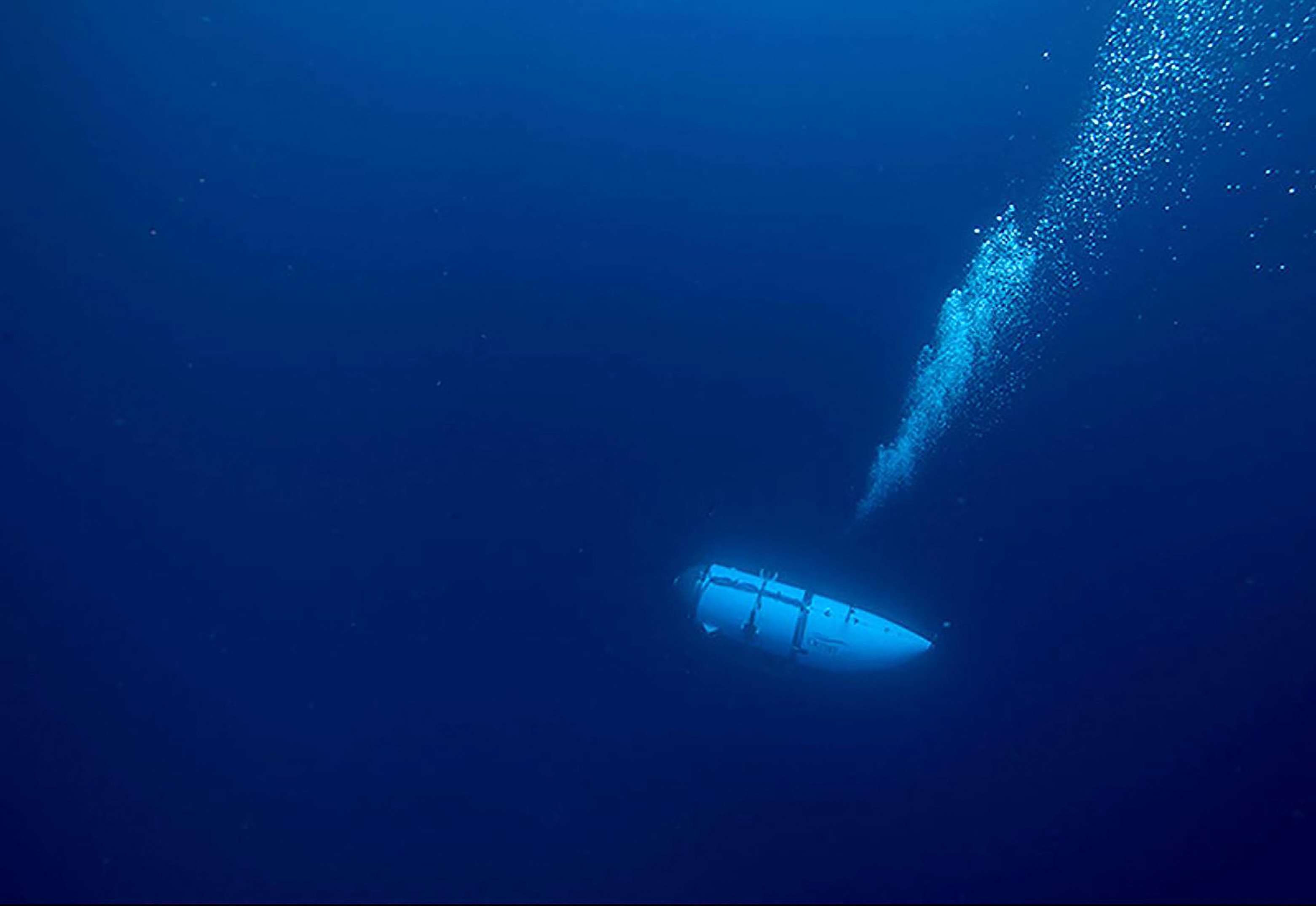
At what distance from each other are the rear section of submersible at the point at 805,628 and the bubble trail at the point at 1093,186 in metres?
3.39

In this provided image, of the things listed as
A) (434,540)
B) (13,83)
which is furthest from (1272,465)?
(13,83)

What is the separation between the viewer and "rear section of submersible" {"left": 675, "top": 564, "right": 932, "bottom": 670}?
32.9 ft

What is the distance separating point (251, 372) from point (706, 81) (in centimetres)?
978

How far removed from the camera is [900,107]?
43.3 feet

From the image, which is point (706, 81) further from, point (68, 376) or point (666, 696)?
point (68, 376)

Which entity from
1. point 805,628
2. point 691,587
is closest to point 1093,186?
point 805,628

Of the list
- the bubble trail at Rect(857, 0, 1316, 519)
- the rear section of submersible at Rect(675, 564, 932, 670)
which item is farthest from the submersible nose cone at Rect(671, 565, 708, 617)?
the bubble trail at Rect(857, 0, 1316, 519)

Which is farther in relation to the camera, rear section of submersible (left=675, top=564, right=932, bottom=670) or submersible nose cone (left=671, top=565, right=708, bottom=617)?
submersible nose cone (left=671, top=565, right=708, bottom=617)

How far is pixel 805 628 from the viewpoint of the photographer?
10008mm

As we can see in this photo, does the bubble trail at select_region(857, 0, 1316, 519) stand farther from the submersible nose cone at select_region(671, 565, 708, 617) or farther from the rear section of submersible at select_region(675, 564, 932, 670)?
the submersible nose cone at select_region(671, 565, 708, 617)

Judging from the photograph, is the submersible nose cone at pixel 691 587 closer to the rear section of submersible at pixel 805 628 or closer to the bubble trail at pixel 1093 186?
the rear section of submersible at pixel 805 628

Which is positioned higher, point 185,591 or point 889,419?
Answer: point 889,419

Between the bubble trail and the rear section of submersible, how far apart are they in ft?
11.1

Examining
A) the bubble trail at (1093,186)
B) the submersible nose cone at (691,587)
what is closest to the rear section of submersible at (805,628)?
the submersible nose cone at (691,587)
